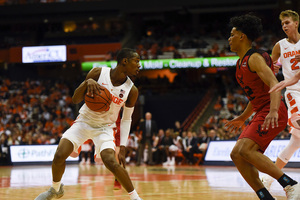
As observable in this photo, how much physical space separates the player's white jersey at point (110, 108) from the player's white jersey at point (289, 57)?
2364 millimetres

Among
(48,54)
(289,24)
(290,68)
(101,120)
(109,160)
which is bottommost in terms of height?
(109,160)

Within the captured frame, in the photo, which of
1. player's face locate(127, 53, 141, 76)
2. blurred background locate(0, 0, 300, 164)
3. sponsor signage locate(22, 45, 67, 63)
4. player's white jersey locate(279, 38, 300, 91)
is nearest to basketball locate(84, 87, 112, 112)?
player's face locate(127, 53, 141, 76)

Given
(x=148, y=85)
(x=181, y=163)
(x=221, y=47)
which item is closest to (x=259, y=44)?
(x=221, y=47)

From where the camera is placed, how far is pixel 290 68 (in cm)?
685

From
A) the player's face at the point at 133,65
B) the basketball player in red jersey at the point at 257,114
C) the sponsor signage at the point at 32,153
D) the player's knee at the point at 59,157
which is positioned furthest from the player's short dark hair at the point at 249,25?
the sponsor signage at the point at 32,153

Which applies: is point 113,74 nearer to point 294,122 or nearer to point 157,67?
point 294,122

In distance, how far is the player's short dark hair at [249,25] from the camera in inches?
213

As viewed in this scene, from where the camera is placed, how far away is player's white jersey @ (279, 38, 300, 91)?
6.78m

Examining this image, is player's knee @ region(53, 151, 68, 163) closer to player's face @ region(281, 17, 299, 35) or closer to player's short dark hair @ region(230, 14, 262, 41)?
player's short dark hair @ region(230, 14, 262, 41)

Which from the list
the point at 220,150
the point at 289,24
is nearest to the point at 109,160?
the point at 289,24

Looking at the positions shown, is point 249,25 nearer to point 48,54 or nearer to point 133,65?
point 133,65

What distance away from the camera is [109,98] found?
6.08 meters

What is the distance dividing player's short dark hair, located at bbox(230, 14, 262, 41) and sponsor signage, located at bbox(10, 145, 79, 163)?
14638mm

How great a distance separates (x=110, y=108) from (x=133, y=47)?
24.6 meters
